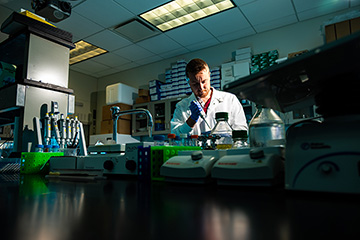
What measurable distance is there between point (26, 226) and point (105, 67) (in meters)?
4.53

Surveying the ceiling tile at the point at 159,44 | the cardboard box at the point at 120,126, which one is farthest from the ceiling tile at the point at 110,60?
the cardboard box at the point at 120,126

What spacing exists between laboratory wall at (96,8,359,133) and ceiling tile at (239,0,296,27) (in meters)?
0.29

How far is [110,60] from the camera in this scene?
13.8ft

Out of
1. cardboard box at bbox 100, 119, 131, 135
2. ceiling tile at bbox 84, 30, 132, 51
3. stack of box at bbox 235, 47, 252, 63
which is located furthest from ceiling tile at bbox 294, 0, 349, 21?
cardboard box at bbox 100, 119, 131, 135

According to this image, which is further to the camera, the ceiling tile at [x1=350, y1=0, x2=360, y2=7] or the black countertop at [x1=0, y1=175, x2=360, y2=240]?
the ceiling tile at [x1=350, y1=0, x2=360, y2=7]

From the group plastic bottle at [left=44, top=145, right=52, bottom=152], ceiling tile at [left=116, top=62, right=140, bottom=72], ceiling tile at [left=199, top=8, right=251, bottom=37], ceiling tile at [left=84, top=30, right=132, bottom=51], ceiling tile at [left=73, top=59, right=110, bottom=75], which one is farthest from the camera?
ceiling tile at [left=116, top=62, right=140, bottom=72]

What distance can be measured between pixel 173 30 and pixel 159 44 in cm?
46

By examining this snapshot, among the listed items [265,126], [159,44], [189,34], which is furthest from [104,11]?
[265,126]

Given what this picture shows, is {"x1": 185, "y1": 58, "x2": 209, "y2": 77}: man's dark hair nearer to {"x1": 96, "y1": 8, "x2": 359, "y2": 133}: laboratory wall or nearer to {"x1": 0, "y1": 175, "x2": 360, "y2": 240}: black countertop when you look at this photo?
{"x1": 0, "y1": 175, "x2": 360, "y2": 240}: black countertop

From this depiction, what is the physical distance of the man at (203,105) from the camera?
1.84 m

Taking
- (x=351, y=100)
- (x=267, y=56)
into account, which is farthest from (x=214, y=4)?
(x=351, y=100)

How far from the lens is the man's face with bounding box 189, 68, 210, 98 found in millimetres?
1860

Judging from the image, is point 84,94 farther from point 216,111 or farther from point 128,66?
point 216,111

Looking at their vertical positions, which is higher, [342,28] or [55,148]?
[342,28]
